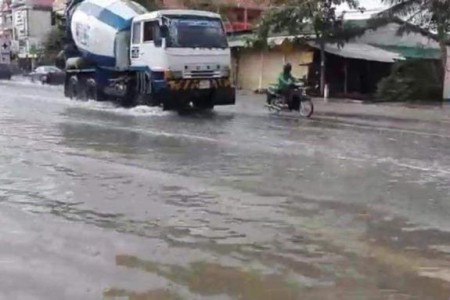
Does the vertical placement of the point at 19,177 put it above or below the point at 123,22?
below

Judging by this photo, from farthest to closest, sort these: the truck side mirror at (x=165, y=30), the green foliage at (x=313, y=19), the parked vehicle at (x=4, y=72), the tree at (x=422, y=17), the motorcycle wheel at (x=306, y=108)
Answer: the parked vehicle at (x=4, y=72) < the green foliage at (x=313, y=19) < the tree at (x=422, y=17) < the motorcycle wheel at (x=306, y=108) < the truck side mirror at (x=165, y=30)

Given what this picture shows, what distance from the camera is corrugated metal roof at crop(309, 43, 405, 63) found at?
106ft

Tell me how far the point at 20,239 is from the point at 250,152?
250 inches

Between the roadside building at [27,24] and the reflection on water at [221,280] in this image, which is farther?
the roadside building at [27,24]

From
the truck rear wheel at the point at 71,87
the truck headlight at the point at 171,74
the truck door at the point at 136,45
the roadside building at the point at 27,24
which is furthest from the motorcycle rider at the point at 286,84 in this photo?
the roadside building at the point at 27,24

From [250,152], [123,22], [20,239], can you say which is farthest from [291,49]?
[20,239]

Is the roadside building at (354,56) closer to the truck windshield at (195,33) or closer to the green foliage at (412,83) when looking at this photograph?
the green foliage at (412,83)

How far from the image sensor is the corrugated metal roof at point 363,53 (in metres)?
32.3

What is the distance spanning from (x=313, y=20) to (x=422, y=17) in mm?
4283

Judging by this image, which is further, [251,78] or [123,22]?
[251,78]

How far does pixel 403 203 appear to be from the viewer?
8422mm

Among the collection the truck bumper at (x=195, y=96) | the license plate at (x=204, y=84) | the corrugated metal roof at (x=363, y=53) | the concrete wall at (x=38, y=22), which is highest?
the concrete wall at (x=38, y=22)

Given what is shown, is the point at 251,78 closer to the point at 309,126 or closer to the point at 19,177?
the point at 309,126

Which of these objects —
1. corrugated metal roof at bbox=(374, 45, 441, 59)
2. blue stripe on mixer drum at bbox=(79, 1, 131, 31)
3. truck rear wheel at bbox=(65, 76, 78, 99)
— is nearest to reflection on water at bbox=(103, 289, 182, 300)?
blue stripe on mixer drum at bbox=(79, 1, 131, 31)
